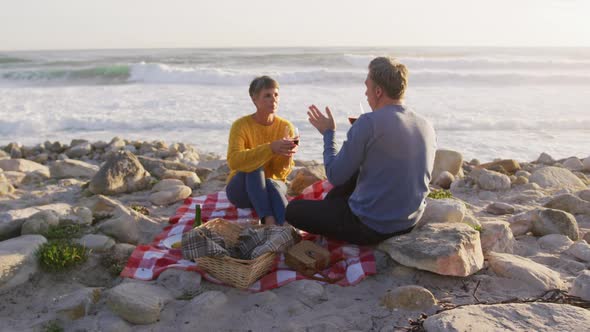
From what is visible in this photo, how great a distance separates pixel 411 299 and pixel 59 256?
2719 millimetres

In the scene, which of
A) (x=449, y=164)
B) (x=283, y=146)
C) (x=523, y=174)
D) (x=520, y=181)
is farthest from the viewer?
(x=449, y=164)

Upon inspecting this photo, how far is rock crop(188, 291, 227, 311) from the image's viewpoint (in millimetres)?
3423

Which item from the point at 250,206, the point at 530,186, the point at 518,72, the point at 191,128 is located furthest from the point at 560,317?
the point at 518,72

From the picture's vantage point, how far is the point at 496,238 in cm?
426

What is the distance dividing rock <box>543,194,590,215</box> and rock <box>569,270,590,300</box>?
2311 mm

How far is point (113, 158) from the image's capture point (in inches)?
254

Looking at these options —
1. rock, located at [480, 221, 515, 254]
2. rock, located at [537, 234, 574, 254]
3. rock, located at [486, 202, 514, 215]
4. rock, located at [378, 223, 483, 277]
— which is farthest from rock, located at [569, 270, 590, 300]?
rock, located at [486, 202, 514, 215]

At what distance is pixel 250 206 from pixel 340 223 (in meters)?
1.42

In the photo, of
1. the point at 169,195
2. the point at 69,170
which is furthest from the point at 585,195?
the point at 69,170

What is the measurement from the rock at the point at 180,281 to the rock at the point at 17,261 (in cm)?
100

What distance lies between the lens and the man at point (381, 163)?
11.8 ft

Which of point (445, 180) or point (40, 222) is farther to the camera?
point (445, 180)

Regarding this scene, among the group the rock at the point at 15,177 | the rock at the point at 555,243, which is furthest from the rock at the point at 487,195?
the rock at the point at 15,177

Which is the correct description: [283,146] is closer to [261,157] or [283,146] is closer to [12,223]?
[261,157]
